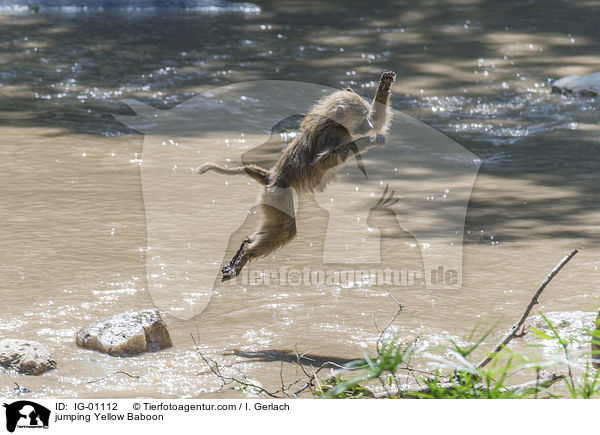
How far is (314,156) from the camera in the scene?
16.6 ft

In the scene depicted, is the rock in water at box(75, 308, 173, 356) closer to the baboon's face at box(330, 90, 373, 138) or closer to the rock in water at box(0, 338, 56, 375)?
the rock in water at box(0, 338, 56, 375)

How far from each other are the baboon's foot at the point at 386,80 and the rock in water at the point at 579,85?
820cm

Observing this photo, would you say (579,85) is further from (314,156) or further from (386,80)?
(314,156)

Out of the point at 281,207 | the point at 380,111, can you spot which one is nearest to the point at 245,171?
the point at 281,207

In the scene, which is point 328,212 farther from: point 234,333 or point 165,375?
point 165,375

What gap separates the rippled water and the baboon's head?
131cm

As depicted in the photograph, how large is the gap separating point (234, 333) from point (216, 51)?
970cm

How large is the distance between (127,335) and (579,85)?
373 inches

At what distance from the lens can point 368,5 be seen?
17.0 m

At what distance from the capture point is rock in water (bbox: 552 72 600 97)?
12298 mm

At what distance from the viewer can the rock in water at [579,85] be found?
12.3 metres

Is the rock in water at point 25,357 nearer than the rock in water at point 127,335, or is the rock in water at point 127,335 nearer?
the rock in water at point 25,357
